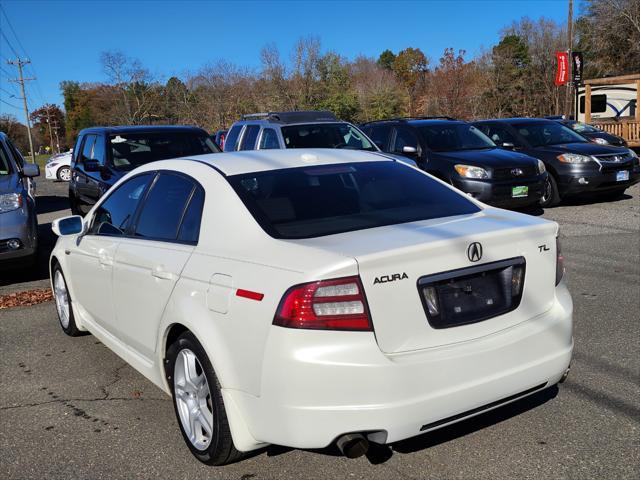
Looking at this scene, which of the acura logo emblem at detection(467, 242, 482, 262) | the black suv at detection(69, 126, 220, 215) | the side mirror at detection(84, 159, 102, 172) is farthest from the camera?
the black suv at detection(69, 126, 220, 215)

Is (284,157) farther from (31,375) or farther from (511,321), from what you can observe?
(31,375)

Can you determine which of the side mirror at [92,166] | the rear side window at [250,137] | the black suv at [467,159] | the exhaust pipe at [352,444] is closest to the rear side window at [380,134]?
the black suv at [467,159]

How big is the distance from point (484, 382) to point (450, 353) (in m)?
0.23

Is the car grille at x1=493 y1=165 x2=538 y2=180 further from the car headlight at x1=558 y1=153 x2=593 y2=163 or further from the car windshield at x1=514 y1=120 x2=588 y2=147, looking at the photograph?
the car windshield at x1=514 y1=120 x2=588 y2=147

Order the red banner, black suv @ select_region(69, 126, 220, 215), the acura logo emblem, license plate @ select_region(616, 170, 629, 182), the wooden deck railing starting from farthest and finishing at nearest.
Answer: the red banner → the wooden deck railing → license plate @ select_region(616, 170, 629, 182) → black suv @ select_region(69, 126, 220, 215) → the acura logo emblem

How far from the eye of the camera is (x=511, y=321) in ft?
10.4

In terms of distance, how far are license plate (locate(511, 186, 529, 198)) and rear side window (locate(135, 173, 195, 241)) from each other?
8.24 metres

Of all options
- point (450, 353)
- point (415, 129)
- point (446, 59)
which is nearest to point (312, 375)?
point (450, 353)

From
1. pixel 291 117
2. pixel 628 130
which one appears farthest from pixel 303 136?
pixel 628 130

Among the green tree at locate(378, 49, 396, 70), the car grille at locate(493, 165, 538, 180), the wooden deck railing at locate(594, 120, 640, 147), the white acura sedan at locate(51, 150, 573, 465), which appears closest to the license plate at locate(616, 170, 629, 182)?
the car grille at locate(493, 165, 538, 180)

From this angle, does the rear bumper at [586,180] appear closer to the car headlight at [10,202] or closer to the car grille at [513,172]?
the car grille at [513,172]

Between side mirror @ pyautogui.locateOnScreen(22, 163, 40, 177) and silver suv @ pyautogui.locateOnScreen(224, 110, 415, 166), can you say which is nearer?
side mirror @ pyautogui.locateOnScreen(22, 163, 40, 177)

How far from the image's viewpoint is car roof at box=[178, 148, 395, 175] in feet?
12.7

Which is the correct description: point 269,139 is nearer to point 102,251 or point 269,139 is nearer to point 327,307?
point 102,251
